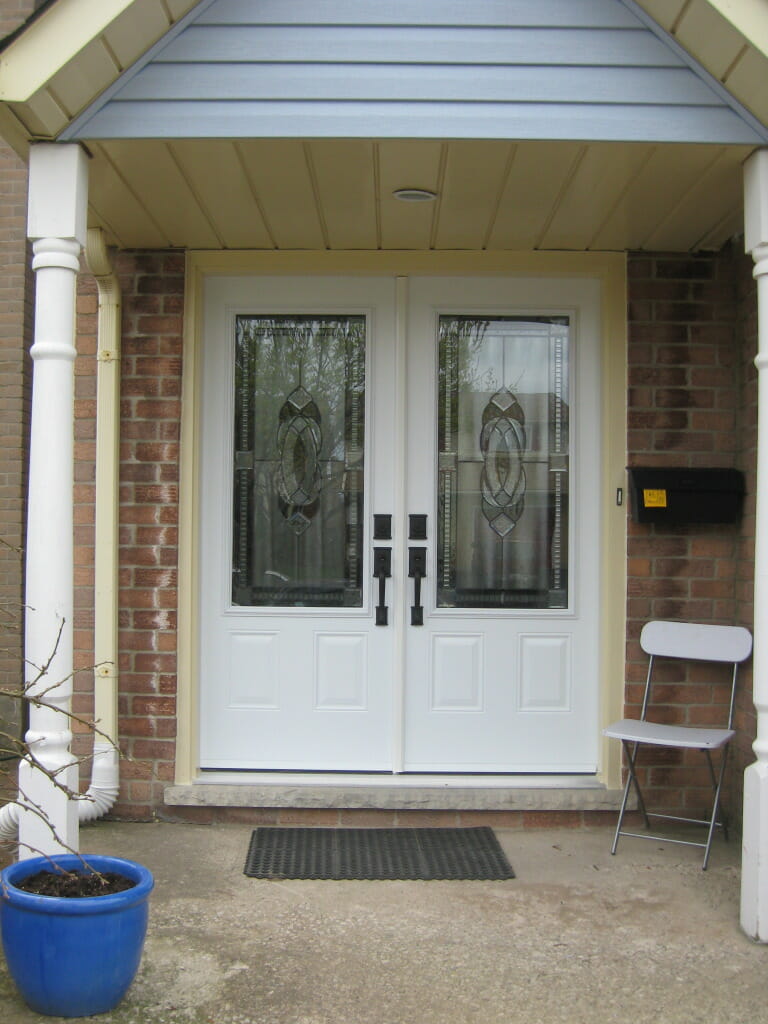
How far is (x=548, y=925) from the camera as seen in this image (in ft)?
10.4

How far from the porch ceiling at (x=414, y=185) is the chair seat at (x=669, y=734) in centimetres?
199

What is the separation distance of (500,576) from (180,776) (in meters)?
1.63

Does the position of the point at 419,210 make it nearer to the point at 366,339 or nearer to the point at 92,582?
the point at 366,339

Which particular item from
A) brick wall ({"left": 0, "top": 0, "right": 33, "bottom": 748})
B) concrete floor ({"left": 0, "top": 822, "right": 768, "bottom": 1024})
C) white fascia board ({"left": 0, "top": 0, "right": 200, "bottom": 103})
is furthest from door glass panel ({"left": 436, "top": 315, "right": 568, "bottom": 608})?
brick wall ({"left": 0, "top": 0, "right": 33, "bottom": 748})

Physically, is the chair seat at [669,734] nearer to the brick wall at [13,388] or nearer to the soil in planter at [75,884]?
the soil in planter at [75,884]

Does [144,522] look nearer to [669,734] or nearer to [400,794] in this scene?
[400,794]

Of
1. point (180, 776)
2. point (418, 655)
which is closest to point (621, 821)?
point (418, 655)

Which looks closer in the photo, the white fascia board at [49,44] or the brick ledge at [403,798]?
the white fascia board at [49,44]

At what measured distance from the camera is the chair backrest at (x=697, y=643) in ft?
12.9

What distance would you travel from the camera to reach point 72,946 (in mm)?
2457

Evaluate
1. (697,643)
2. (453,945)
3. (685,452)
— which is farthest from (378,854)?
(685,452)

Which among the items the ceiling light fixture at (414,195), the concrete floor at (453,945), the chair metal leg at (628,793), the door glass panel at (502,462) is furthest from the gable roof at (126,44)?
the concrete floor at (453,945)

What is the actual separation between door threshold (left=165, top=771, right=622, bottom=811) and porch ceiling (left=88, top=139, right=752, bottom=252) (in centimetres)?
231

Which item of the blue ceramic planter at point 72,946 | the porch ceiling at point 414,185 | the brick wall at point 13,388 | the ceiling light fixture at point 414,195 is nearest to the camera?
the blue ceramic planter at point 72,946
